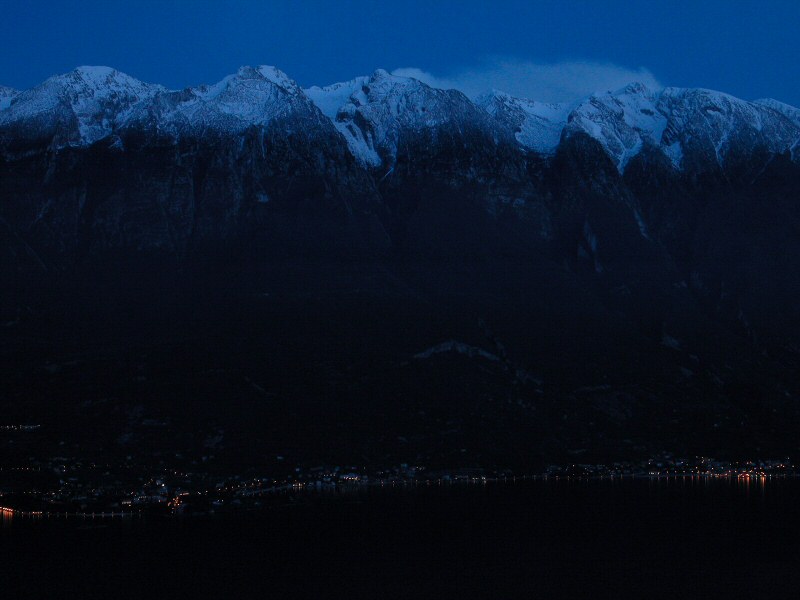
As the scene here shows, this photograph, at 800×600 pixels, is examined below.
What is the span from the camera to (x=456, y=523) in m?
160

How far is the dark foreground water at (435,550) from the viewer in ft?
406

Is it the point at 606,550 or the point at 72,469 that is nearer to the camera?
the point at 606,550

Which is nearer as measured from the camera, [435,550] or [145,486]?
[435,550]

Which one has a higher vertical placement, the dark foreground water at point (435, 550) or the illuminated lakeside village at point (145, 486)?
the illuminated lakeside village at point (145, 486)

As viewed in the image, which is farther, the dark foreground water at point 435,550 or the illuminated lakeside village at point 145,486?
the illuminated lakeside village at point 145,486

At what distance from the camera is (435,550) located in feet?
467

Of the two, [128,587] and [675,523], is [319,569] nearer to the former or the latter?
[128,587]

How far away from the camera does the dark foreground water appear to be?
4872 inches

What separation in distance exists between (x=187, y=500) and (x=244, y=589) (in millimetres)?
56759

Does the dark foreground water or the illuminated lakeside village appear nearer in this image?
the dark foreground water

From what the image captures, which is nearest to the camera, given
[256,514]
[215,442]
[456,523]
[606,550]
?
[606,550]

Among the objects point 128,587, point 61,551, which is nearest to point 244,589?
point 128,587

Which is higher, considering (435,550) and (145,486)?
(145,486)

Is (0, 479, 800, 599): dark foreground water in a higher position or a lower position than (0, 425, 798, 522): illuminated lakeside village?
lower
